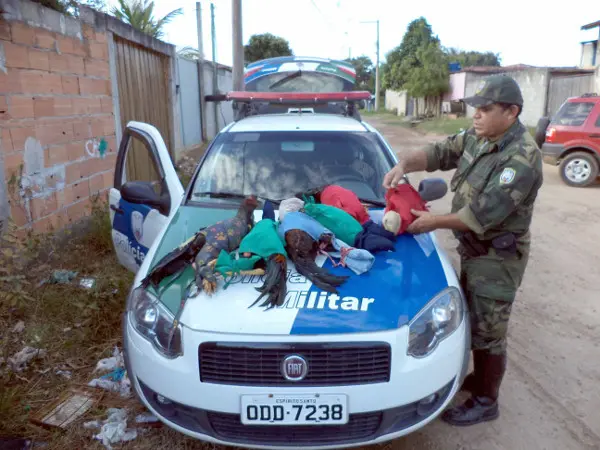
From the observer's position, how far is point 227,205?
10.8ft

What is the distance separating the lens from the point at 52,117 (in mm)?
5070

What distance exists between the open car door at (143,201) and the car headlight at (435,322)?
175 cm

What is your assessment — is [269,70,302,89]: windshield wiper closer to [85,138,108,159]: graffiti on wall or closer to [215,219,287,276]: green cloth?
[85,138,108,159]: graffiti on wall

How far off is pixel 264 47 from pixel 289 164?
3291 cm

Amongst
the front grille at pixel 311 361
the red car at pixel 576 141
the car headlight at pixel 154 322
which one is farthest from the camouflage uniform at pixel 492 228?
the red car at pixel 576 141

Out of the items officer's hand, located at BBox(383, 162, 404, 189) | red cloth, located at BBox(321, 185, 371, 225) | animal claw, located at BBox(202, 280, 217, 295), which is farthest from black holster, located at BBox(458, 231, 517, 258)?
animal claw, located at BBox(202, 280, 217, 295)

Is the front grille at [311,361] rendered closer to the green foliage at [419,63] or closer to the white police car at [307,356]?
the white police car at [307,356]

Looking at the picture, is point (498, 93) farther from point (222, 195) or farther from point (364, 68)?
point (364, 68)

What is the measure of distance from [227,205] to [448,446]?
1866mm

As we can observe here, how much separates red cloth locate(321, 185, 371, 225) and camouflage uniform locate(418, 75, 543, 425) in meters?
0.53

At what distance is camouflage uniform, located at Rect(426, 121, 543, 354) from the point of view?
8.06 feet

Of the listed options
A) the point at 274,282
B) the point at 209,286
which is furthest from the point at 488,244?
the point at 209,286

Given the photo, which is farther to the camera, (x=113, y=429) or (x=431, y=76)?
(x=431, y=76)

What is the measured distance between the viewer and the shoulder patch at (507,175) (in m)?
2.44
